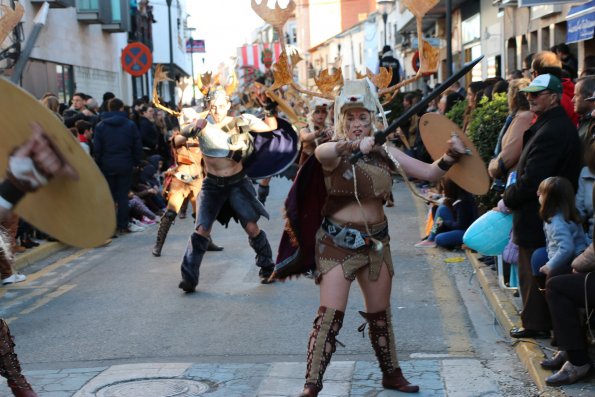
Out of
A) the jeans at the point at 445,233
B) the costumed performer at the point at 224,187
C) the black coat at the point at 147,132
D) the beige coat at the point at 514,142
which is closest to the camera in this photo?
the beige coat at the point at 514,142

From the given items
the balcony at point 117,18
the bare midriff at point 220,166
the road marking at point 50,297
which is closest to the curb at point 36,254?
the road marking at point 50,297

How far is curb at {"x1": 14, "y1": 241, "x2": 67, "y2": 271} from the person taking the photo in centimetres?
1230

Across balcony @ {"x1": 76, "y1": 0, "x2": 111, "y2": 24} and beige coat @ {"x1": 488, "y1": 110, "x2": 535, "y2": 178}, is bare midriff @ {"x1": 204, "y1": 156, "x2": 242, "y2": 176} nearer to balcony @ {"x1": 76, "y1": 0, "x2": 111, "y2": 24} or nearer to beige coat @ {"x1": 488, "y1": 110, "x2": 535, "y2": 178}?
beige coat @ {"x1": 488, "y1": 110, "x2": 535, "y2": 178}

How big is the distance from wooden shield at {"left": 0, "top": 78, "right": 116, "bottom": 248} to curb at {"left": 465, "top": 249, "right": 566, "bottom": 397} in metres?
3.12

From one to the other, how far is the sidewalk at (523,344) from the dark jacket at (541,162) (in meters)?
0.70

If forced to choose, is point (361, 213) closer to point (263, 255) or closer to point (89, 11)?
point (263, 255)

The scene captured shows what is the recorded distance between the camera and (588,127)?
716 cm

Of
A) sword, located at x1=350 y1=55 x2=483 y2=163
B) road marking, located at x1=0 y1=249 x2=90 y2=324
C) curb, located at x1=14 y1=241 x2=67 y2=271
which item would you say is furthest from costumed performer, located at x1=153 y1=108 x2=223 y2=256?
sword, located at x1=350 y1=55 x2=483 y2=163

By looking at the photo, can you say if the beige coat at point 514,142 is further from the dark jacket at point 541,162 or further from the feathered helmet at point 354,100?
the feathered helmet at point 354,100

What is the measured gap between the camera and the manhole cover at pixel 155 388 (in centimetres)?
641

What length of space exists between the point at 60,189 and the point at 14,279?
7395 millimetres

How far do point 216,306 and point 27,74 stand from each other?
45.0ft

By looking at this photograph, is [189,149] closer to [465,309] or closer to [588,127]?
[465,309]

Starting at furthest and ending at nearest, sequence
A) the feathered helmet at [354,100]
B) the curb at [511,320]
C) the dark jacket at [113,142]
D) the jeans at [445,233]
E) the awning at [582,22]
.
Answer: the dark jacket at [113,142] < the awning at [582,22] < the jeans at [445,233] < the curb at [511,320] < the feathered helmet at [354,100]
